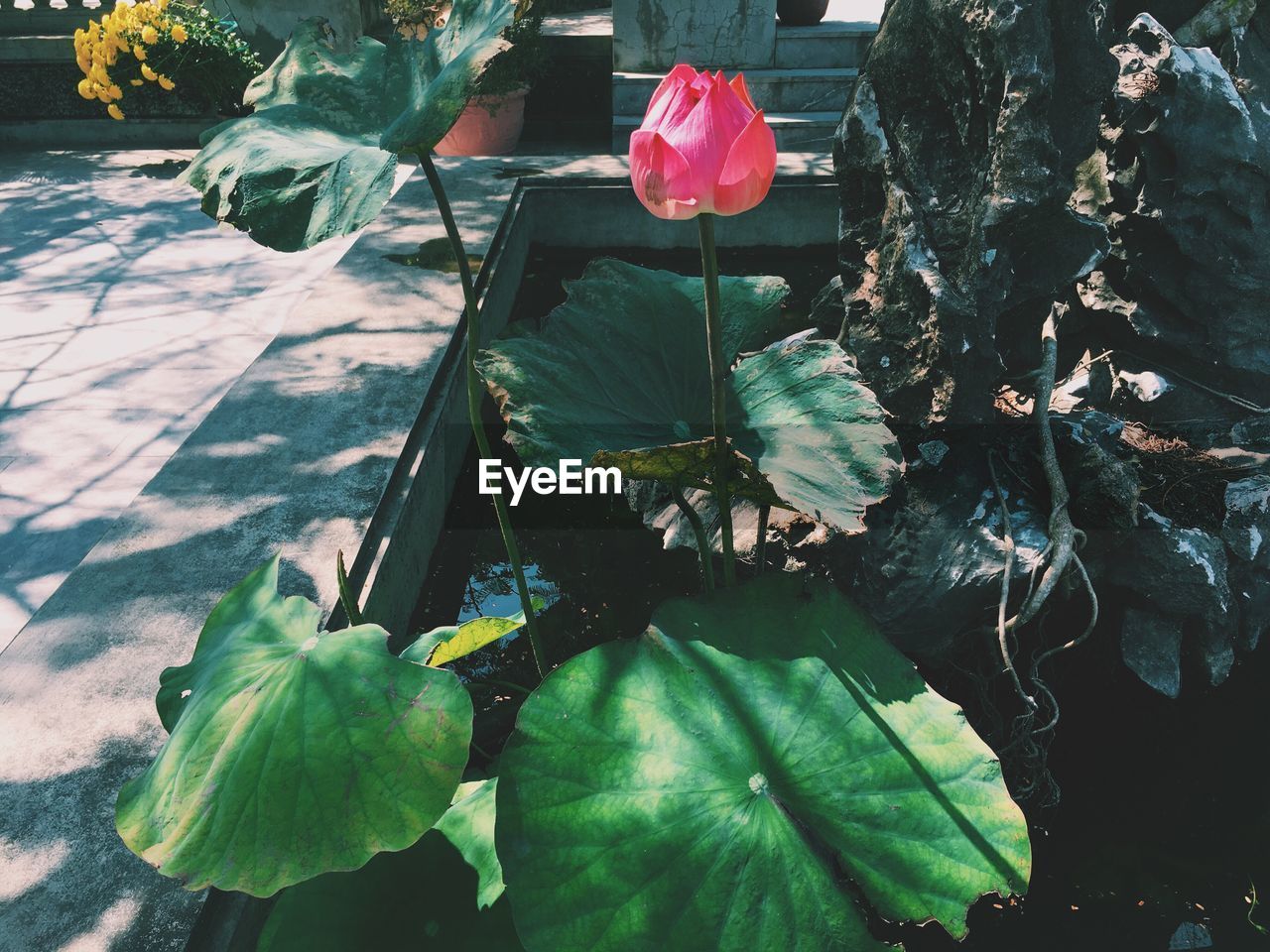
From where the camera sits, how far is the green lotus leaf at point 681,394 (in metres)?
1.25

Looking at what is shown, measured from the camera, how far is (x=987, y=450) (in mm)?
1947

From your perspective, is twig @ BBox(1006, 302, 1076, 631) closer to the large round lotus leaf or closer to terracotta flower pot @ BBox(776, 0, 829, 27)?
the large round lotus leaf

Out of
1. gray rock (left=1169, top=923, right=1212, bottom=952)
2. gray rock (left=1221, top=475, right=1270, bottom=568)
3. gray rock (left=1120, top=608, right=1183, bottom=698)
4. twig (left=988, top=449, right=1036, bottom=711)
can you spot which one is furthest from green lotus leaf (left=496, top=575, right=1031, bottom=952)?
gray rock (left=1221, top=475, right=1270, bottom=568)

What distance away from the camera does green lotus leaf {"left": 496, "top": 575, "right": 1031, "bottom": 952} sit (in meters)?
0.92

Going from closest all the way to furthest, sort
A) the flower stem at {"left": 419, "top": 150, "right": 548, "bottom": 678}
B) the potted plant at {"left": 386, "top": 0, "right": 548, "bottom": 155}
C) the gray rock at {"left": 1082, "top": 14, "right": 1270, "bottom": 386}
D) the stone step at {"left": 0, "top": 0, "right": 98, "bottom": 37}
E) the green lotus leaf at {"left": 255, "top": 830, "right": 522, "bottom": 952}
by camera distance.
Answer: the green lotus leaf at {"left": 255, "top": 830, "right": 522, "bottom": 952}
the flower stem at {"left": 419, "top": 150, "right": 548, "bottom": 678}
the gray rock at {"left": 1082, "top": 14, "right": 1270, "bottom": 386}
the potted plant at {"left": 386, "top": 0, "right": 548, "bottom": 155}
the stone step at {"left": 0, "top": 0, "right": 98, "bottom": 37}

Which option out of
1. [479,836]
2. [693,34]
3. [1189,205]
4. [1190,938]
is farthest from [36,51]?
[1190,938]

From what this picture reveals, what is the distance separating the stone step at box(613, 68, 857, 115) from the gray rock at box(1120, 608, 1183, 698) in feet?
Result: 15.1

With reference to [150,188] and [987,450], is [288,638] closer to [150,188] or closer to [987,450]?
[987,450]

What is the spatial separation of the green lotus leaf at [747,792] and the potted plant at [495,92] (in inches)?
195

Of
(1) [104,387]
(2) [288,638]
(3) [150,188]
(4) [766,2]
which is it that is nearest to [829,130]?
(4) [766,2]

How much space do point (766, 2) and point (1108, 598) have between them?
4.95 m

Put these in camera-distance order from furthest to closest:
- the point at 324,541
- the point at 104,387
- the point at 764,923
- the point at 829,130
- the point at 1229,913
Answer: the point at 829,130 → the point at 104,387 → the point at 324,541 → the point at 1229,913 → the point at 764,923

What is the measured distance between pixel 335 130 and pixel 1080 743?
1.79 metres

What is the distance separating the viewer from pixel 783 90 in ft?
19.0
